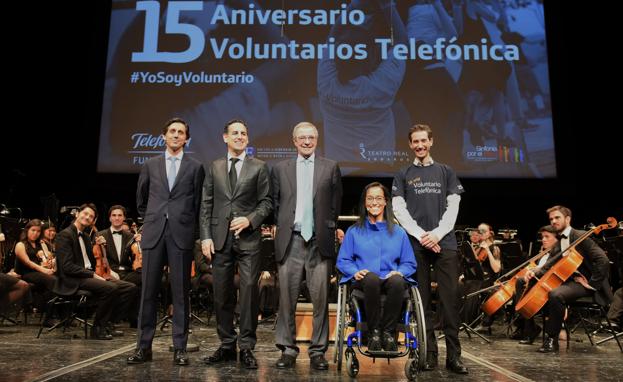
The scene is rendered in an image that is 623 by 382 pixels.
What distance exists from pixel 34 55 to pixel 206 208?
22.4ft

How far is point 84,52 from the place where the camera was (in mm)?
8422

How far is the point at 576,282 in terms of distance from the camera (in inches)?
182

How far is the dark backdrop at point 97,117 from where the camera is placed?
786 cm

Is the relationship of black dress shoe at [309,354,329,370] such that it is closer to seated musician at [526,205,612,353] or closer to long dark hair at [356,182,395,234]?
long dark hair at [356,182,395,234]

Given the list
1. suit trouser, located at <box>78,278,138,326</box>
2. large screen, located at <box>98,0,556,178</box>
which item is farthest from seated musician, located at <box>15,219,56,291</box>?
large screen, located at <box>98,0,556,178</box>

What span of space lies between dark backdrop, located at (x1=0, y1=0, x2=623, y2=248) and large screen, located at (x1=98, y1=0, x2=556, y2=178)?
2.16 feet

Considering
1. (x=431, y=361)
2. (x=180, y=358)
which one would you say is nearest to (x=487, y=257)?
(x=431, y=361)

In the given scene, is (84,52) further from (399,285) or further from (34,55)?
(399,285)

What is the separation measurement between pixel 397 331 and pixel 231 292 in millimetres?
1020

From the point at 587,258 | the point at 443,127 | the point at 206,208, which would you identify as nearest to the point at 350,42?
the point at 443,127

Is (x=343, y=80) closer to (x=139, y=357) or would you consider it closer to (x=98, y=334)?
(x=98, y=334)

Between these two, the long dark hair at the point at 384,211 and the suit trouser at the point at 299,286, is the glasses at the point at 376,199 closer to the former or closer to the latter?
the long dark hair at the point at 384,211

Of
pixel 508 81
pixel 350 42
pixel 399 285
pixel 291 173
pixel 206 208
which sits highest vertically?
pixel 350 42

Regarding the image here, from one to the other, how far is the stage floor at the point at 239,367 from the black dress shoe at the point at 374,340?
0.19 m
